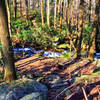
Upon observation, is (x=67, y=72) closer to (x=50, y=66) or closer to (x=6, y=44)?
(x=50, y=66)

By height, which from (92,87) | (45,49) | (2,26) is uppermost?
(2,26)

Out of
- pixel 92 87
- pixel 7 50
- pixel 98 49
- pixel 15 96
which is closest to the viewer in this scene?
pixel 15 96

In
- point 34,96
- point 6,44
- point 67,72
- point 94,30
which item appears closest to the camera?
point 34,96

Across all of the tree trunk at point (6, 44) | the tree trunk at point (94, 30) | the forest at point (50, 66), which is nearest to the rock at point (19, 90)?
the forest at point (50, 66)

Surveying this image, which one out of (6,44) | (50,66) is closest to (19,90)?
(6,44)

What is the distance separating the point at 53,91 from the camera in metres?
4.64

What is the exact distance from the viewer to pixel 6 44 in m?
4.45

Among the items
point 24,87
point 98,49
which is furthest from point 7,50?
point 98,49

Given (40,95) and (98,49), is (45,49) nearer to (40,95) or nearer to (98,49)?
(98,49)

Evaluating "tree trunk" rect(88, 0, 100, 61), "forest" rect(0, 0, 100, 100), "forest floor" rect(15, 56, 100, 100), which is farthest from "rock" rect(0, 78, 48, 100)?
"tree trunk" rect(88, 0, 100, 61)

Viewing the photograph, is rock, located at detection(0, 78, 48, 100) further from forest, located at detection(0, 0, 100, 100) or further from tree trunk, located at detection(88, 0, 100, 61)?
tree trunk, located at detection(88, 0, 100, 61)

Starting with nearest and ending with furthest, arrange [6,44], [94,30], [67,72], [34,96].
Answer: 1. [34,96]
2. [6,44]
3. [67,72]
4. [94,30]

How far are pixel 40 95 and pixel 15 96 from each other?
28.3 inches

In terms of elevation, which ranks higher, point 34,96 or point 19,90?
point 19,90
